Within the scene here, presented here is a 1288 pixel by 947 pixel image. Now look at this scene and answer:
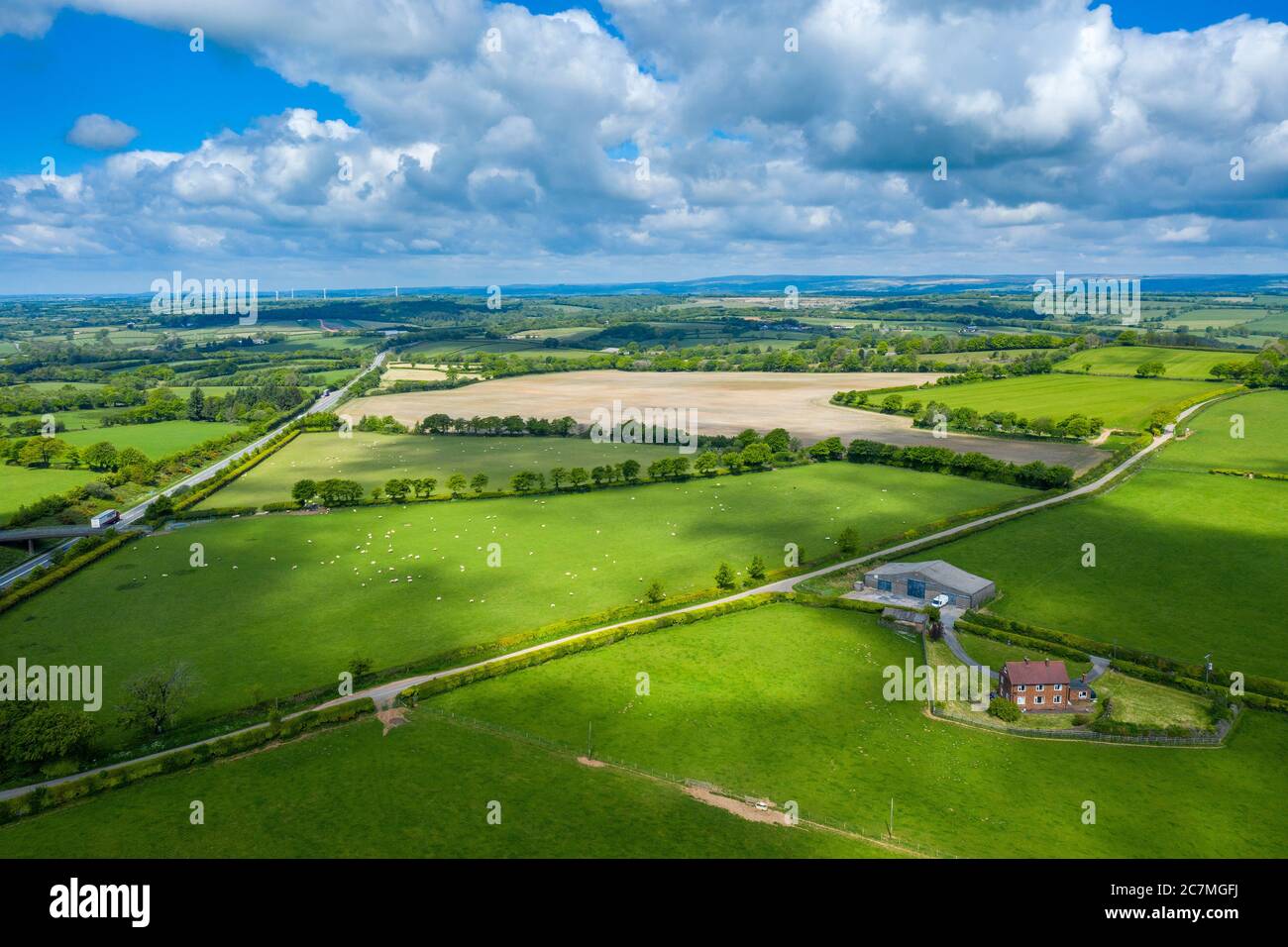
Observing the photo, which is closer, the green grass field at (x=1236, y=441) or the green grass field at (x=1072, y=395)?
the green grass field at (x=1236, y=441)

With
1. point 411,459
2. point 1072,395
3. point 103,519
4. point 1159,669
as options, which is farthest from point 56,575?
point 1072,395

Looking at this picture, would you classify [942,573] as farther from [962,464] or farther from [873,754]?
[962,464]

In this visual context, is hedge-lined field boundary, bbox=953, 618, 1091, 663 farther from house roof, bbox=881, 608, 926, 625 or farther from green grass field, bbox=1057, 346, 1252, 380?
green grass field, bbox=1057, 346, 1252, 380

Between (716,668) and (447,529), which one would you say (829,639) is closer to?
(716,668)

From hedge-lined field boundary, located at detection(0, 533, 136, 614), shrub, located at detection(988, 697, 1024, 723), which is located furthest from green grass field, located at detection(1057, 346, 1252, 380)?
hedge-lined field boundary, located at detection(0, 533, 136, 614)

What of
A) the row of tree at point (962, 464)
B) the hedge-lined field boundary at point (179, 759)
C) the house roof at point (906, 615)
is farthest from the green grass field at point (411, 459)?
the house roof at point (906, 615)

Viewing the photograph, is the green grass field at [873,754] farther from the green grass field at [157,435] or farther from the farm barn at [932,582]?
the green grass field at [157,435]
